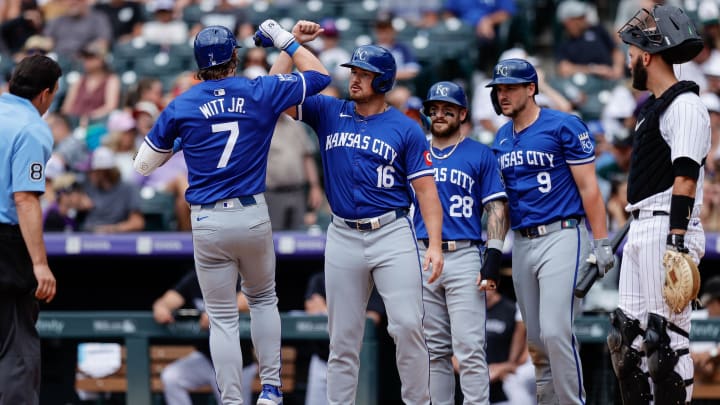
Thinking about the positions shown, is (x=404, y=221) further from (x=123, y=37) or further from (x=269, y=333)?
(x=123, y=37)

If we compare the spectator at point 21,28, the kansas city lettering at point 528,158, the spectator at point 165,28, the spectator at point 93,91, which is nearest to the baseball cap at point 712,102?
the kansas city lettering at point 528,158

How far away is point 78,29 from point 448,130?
24.9 feet

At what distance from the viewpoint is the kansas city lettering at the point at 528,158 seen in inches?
248

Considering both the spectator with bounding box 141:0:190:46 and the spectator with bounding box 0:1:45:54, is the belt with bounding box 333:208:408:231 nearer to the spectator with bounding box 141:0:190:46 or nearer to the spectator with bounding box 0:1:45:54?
the spectator with bounding box 141:0:190:46

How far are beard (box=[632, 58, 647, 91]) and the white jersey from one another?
0.83 ft

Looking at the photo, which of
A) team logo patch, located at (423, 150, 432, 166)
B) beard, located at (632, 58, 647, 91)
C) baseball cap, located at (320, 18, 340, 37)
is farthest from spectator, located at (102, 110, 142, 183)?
beard, located at (632, 58, 647, 91)

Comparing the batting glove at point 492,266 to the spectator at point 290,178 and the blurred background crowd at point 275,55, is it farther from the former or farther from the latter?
the spectator at point 290,178

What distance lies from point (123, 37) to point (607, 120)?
18.9ft

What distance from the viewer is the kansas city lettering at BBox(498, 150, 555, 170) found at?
6309mm

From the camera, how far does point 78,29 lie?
13.2 meters

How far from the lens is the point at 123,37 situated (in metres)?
13.5

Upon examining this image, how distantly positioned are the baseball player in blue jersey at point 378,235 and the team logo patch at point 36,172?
1.42m

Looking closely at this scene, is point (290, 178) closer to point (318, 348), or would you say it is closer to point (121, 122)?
point (121, 122)

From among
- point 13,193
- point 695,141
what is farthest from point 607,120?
point 13,193
